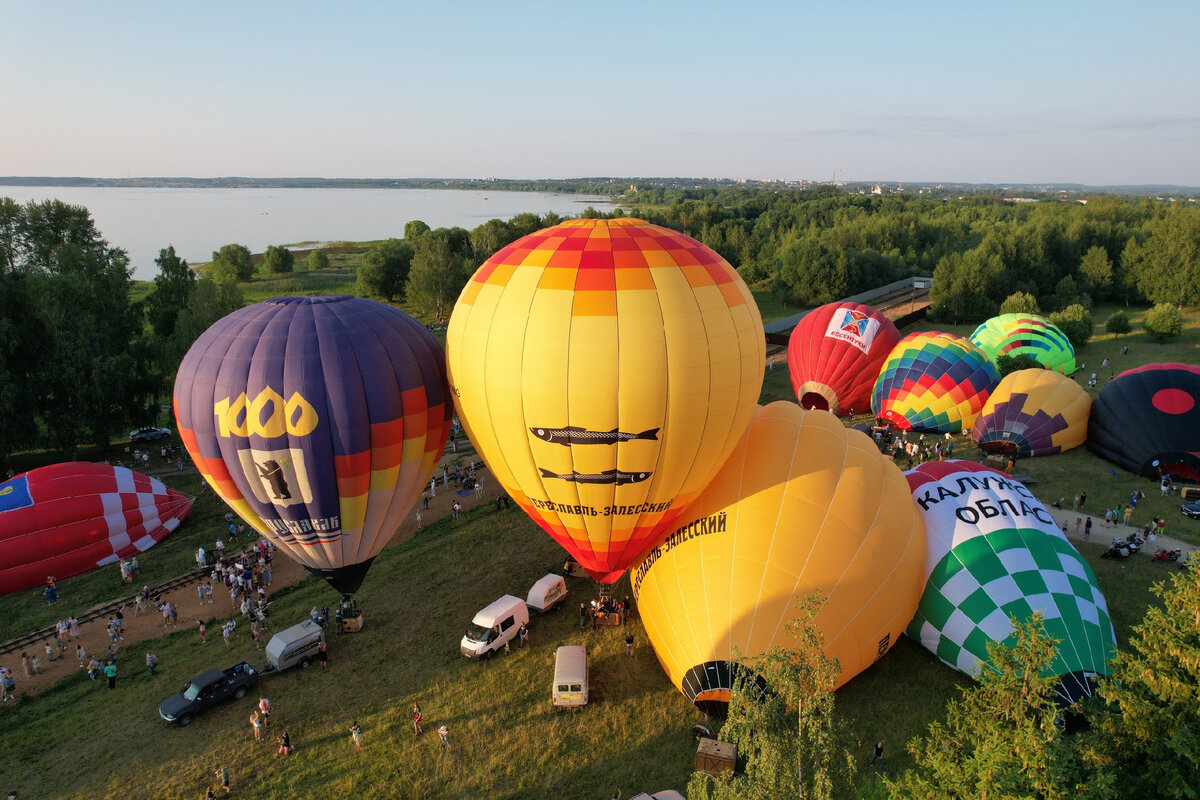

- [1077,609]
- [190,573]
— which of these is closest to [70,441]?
[190,573]

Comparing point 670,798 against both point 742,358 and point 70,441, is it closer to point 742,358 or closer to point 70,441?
point 742,358

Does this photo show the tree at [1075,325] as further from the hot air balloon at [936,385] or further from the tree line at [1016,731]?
the tree line at [1016,731]

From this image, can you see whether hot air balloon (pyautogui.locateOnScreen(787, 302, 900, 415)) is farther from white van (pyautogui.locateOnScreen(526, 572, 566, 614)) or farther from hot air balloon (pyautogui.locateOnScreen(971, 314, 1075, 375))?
white van (pyautogui.locateOnScreen(526, 572, 566, 614))

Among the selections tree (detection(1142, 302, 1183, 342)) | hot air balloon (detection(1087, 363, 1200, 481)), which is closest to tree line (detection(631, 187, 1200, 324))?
tree (detection(1142, 302, 1183, 342))

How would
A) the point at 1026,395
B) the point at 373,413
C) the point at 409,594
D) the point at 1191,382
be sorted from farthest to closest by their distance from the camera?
the point at 1026,395 < the point at 1191,382 < the point at 409,594 < the point at 373,413

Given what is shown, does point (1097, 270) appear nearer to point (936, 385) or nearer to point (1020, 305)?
point (1020, 305)

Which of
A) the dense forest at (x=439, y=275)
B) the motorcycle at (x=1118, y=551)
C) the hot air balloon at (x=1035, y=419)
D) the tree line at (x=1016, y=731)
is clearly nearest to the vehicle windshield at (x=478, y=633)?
the tree line at (x=1016, y=731)
